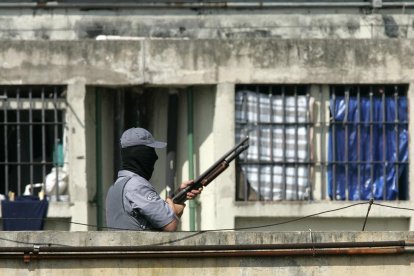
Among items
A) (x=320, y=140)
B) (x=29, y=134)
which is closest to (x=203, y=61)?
(x=320, y=140)

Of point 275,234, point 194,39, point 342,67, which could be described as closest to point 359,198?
point 342,67

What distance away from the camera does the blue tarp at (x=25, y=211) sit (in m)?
16.6

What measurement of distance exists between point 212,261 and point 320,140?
8.28 meters

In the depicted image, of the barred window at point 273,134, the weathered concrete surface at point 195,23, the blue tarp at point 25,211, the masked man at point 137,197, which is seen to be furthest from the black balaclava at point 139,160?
the weathered concrete surface at point 195,23

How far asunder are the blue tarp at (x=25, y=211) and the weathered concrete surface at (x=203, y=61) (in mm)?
1484

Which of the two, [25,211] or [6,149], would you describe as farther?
[6,149]

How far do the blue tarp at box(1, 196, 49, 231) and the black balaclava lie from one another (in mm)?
7467

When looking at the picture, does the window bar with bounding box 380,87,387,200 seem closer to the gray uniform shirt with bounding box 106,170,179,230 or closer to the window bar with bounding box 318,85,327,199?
the window bar with bounding box 318,85,327,199

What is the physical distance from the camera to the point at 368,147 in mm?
17469

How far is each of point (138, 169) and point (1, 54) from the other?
26.5 ft

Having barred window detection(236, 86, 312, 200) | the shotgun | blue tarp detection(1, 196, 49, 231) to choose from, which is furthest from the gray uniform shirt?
barred window detection(236, 86, 312, 200)

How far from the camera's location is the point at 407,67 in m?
17.3

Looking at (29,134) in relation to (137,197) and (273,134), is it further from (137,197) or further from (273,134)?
(137,197)

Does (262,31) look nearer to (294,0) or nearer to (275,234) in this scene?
(294,0)
